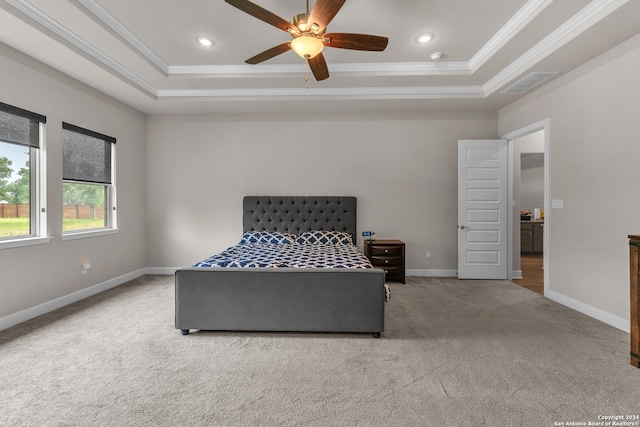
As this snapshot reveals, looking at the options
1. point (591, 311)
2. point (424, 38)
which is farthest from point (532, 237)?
point (424, 38)

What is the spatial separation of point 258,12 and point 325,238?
10.0 ft

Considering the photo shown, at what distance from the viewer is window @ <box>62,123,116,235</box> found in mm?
3592

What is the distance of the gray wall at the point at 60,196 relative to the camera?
289 cm

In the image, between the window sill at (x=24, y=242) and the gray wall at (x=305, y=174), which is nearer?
the window sill at (x=24, y=242)

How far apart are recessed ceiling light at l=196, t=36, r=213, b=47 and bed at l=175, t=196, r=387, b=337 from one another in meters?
2.38

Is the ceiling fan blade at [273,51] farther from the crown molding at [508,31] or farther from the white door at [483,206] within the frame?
the white door at [483,206]

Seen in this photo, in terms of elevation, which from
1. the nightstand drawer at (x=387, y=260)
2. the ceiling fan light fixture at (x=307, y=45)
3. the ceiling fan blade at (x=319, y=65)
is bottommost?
the nightstand drawer at (x=387, y=260)

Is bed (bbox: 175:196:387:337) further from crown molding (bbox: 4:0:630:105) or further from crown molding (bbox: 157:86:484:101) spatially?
crown molding (bbox: 157:86:484:101)

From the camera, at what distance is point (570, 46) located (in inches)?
110

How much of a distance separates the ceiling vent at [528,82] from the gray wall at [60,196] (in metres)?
5.39

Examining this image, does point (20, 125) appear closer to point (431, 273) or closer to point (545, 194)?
point (431, 273)

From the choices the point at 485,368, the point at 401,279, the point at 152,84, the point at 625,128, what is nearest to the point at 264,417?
the point at 485,368

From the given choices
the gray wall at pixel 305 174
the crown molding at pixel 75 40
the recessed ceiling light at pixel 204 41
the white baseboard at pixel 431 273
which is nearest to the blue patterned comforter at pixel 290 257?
the gray wall at pixel 305 174

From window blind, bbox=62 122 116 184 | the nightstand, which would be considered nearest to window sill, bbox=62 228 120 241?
window blind, bbox=62 122 116 184
